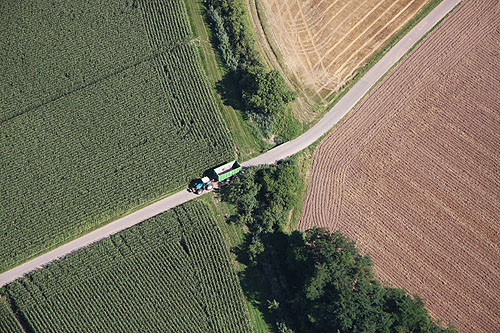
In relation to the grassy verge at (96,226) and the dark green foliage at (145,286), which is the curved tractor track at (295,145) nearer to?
the grassy verge at (96,226)

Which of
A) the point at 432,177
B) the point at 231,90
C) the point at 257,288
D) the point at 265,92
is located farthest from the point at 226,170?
the point at 432,177

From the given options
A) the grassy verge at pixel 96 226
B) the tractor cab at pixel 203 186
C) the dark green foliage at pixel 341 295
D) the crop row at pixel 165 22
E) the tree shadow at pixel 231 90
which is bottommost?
the dark green foliage at pixel 341 295

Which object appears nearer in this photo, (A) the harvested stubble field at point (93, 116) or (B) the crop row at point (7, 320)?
(B) the crop row at point (7, 320)

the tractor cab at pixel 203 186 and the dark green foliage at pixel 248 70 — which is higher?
the dark green foliage at pixel 248 70

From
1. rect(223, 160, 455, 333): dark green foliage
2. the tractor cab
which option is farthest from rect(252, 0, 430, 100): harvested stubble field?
the tractor cab

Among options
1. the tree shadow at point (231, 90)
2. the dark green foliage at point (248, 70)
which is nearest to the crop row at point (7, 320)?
the tree shadow at point (231, 90)

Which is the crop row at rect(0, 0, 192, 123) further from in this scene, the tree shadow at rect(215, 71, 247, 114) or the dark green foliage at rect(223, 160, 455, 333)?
the dark green foliage at rect(223, 160, 455, 333)

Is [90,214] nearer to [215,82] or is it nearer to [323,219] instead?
[215,82]
